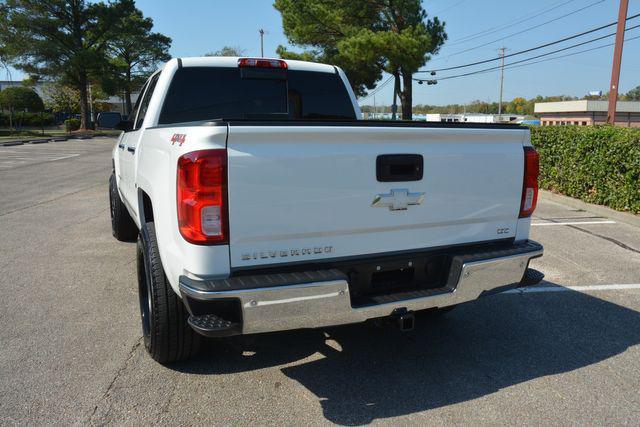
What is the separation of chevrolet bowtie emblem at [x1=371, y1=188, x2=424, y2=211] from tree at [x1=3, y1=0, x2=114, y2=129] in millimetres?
43458

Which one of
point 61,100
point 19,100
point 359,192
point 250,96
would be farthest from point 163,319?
point 61,100

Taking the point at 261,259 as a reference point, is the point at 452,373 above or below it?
Result: below

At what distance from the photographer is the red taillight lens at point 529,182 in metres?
3.37

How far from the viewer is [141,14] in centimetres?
5038

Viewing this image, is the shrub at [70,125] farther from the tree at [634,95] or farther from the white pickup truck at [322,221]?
the tree at [634,95]

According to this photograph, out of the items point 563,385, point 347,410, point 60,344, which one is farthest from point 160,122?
point 563,385

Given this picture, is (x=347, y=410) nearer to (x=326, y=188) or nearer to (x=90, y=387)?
(x=326, y=188)

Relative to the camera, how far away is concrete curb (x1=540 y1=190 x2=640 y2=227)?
8.36 m

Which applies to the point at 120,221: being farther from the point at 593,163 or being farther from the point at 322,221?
the point at 593,163

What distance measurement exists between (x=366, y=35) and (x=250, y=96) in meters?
20.9

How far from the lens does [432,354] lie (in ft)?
12.2

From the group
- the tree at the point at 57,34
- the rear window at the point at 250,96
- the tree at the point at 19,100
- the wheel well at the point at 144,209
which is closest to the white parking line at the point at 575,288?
the rear window at the point at 250,96

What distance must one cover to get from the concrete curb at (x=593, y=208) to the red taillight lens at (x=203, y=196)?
25.5 feet

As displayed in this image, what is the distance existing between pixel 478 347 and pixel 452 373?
0.50 metres
